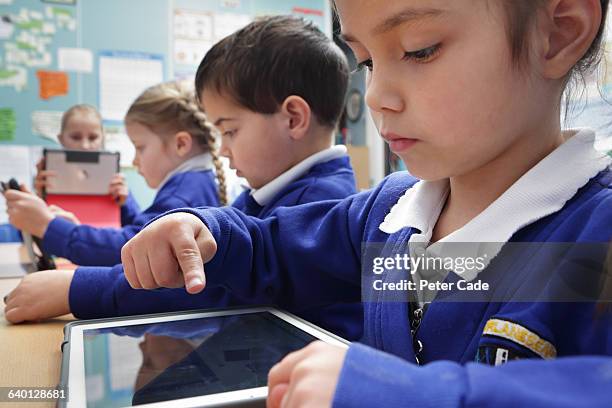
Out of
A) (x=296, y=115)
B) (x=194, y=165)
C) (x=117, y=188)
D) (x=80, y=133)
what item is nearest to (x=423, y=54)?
(x=296, y=115)

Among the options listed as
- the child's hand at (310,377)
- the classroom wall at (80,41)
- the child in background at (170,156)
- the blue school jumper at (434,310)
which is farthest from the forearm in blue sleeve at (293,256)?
the classroom wall at (80,41)

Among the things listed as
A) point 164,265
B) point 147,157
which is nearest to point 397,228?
point 164,265

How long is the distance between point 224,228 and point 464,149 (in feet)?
0.95

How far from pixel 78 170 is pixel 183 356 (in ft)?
3.64

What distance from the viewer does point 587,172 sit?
0.44 meters

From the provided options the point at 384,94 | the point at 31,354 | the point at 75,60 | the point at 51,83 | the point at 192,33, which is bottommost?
the point at 31,354

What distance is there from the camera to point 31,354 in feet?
1.68

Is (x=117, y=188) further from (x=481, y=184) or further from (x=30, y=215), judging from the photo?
(x=481, y=184)

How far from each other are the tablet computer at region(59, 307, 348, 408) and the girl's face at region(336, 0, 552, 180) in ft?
0.62

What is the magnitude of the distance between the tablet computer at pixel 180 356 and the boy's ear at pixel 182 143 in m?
0.93

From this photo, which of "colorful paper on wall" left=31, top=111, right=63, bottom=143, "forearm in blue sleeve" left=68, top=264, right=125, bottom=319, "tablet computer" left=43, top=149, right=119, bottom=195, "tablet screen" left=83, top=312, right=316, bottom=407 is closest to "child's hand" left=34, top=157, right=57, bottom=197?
"tablet computer" left=43, top=149, right=119, bottom=195

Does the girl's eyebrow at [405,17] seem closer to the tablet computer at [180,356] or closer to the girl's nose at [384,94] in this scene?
the girl's nose at [384,94]

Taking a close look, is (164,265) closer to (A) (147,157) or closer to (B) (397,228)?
(B) (397,228)

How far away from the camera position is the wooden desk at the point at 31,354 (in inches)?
17.1
